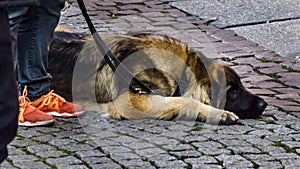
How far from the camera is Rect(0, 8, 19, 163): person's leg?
291cm

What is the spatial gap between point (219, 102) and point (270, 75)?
1285mm

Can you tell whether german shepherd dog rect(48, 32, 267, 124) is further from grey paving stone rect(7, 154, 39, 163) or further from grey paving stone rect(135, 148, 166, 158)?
grey paving stone rect(7, 154, 39, 163)

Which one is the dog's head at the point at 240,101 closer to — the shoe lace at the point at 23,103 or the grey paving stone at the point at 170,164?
the grey paving stone at the point at 170,164

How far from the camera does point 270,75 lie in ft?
23.1

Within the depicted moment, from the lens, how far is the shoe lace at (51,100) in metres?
5.75

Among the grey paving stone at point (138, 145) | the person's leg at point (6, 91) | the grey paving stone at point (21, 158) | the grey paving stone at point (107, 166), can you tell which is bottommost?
the grey paving stone at point (138, 145)

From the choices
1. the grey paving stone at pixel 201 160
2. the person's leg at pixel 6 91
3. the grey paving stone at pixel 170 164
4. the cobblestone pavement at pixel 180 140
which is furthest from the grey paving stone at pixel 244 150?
the person's leg at pixel 6 91

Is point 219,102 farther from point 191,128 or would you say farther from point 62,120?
point 62,120

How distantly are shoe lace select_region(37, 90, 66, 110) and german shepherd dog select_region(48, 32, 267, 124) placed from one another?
270 mm

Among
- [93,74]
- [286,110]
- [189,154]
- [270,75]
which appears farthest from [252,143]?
[270,75]

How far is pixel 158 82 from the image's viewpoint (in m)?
5.84

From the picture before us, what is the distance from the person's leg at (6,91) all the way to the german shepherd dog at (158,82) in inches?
108

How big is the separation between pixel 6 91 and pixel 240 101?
321 centimetres

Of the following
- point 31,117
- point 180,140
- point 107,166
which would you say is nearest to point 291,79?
point 180,140
